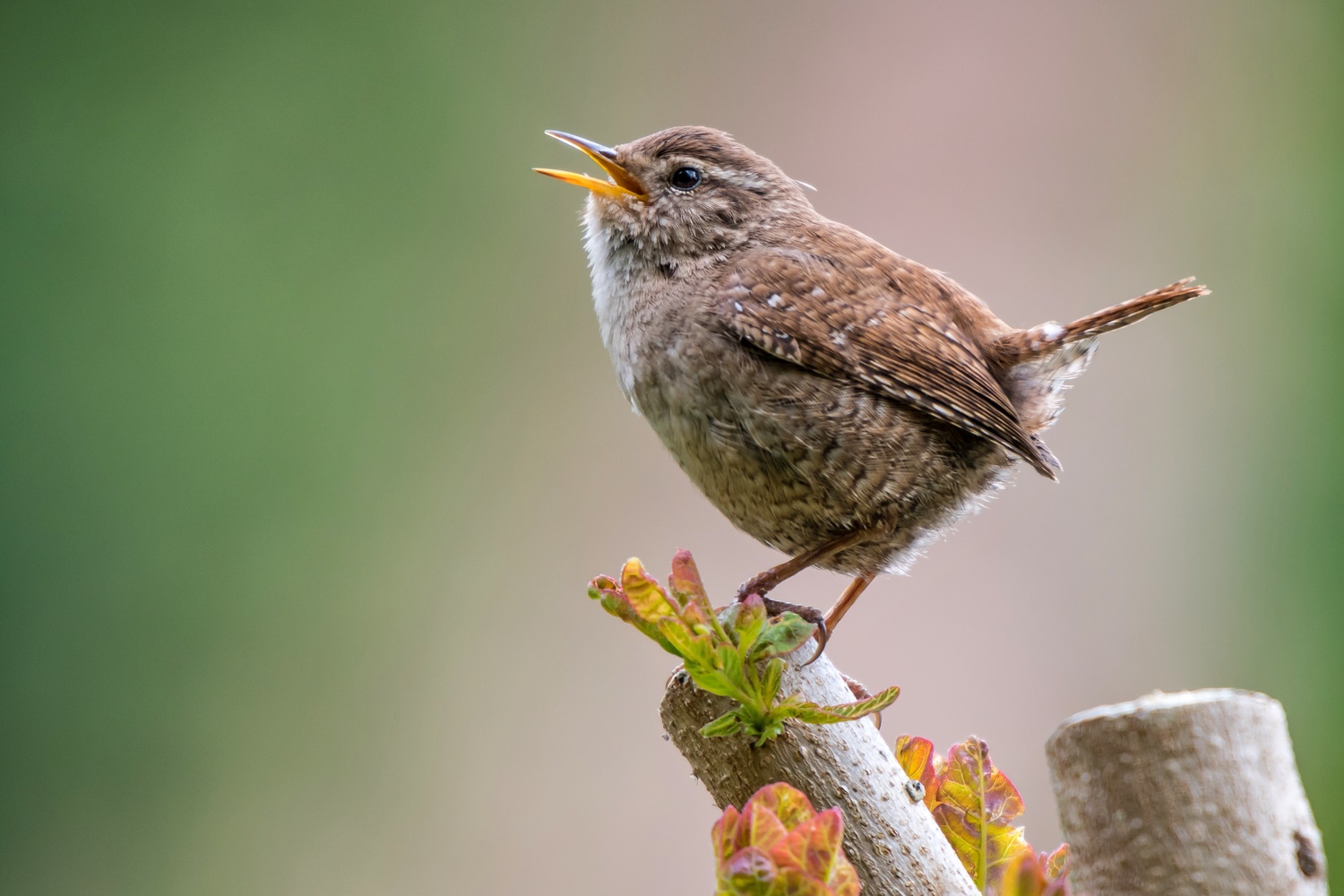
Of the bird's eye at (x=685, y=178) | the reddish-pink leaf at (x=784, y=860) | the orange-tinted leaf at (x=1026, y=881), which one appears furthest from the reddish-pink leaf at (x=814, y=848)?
the bird's eye at (x=685, y=178)

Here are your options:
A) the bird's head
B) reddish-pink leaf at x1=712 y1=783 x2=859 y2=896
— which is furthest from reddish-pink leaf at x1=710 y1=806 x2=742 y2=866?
the bird's head

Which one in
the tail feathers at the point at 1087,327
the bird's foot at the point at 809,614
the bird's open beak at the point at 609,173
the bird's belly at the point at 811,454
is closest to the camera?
the bird's foot at the point at 809,614

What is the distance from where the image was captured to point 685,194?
2102 millimetres

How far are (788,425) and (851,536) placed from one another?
21 cm

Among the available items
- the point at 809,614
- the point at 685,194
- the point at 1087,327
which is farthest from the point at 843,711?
the point at 685,194

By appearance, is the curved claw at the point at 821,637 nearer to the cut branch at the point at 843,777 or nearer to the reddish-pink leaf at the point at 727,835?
the cut branch at the point at 843,777

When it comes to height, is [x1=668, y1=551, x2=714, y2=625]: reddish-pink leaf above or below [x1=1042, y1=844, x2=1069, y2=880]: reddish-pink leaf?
above

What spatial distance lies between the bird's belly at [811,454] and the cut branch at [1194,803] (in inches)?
34.9

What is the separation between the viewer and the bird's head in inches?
80.4

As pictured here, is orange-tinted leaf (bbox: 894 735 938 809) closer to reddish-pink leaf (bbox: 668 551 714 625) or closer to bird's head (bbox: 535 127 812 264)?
reddish-pink leaf (bbox: 668 551 714 625)

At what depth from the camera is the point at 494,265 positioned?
4719mm

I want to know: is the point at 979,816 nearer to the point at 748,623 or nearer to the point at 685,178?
the point at 748,623

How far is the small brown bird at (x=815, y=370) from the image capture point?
1.72 meters

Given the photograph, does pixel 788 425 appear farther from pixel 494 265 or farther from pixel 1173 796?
pixel 494 265
